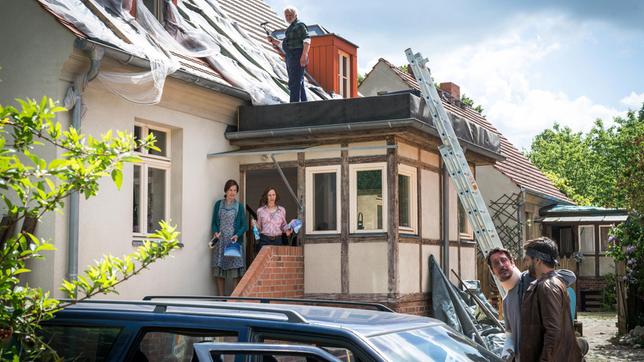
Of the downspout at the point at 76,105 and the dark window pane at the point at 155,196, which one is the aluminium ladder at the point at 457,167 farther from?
the downspout at the point at 76,105

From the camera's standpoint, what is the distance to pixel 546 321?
6465 mm

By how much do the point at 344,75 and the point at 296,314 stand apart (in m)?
16.5

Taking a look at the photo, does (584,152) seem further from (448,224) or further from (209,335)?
(209,335)

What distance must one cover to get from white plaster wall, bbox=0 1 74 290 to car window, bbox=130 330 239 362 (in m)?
6.37

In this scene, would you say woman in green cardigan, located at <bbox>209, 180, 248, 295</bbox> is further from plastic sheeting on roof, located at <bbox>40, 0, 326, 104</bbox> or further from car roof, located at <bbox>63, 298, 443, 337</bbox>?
car roof, located at <bbox>63, 298, 443, 337</bbox>

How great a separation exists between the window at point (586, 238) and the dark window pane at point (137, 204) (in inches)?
1009

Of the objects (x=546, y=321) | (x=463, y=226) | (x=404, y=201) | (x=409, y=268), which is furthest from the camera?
(x=463, y=226)

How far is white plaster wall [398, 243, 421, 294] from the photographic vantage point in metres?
14.1

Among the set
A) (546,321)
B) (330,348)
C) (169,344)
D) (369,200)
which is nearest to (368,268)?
(369,200)

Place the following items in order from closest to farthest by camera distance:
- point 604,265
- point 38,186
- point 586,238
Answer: point 38,186, point 604,265, point 586,238

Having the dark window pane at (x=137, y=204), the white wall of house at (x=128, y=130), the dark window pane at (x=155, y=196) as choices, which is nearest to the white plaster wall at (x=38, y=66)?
the white wall of house at (x=128, y=130)

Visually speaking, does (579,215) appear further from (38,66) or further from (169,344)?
(169,344)

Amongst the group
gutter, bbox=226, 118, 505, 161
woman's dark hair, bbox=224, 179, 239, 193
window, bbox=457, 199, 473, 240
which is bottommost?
window, bbox=457, 199, 473, 240

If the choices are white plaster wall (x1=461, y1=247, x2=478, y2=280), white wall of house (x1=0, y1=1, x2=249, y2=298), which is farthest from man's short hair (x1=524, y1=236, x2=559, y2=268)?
white plaster wall (x1=461, y1=247, x2=478, y2=280)
